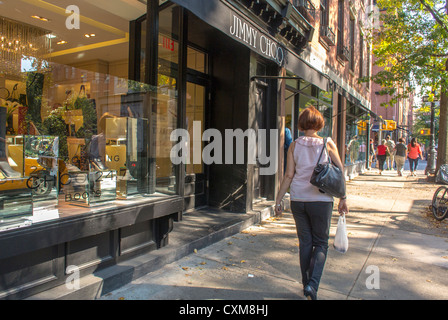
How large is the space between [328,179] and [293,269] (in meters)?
1.51

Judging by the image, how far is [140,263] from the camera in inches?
145

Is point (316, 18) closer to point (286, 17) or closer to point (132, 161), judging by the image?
point (286, 17)

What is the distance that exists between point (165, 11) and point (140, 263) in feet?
10.4

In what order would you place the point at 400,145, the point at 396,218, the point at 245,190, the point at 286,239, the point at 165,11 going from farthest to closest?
the point at 400,145, the point at 396,218, the point at 245,190, the point at 286,239, the point at 165,11

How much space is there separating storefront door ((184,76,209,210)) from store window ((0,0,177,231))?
1.78 m

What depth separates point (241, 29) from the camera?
4520mm

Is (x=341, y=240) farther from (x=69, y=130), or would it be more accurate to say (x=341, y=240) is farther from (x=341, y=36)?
(x=341, y=36)

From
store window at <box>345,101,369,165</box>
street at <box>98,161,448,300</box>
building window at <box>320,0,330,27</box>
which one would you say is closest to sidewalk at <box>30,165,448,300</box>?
street at <box>98,161,448,300</box>

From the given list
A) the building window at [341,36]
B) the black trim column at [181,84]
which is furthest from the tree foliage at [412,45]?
the black trim column at [181,84]

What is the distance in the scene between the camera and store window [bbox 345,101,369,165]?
1493 cm

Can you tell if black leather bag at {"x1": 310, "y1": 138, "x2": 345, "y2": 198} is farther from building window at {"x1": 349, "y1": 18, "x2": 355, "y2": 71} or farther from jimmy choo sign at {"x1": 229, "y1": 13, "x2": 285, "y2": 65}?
building window at {"x1": 349, "y1": 18, "x2": 355, "y2": 71}

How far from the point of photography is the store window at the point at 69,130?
317 centimetres

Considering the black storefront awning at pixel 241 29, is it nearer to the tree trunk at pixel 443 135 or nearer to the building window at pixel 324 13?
the building window at pixel 324 13
